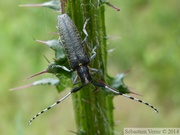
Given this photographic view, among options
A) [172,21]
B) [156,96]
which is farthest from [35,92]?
[172,21]

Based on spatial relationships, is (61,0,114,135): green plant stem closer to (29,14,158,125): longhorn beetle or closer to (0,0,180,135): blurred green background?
(29,14,158,125): longhorn beetle

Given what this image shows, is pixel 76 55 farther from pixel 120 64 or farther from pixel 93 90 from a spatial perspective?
pixel 120 64

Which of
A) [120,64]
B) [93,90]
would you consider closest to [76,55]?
[93,90]

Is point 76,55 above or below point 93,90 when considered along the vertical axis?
above

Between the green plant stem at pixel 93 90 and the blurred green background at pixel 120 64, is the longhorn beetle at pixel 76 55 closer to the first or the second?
the green plant stem at pixel 93 90

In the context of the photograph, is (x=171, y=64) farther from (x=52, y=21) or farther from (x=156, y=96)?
(x=52, y=21)

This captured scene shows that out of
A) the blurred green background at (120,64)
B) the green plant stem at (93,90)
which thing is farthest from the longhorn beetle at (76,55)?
the blurred green background at (120,64)
